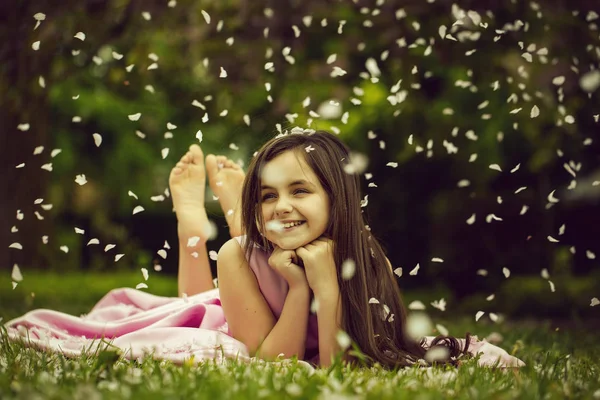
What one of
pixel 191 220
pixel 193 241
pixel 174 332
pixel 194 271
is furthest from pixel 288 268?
pixel 194 271

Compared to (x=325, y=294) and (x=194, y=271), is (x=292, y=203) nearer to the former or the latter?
(x=325, y=294)

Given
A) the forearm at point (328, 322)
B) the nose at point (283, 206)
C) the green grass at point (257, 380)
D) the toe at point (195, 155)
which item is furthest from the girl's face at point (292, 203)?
the toe at point (195, 155)

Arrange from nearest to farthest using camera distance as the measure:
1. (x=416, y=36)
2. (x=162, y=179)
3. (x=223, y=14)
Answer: (x=416, y=36)
(x=223, y=14)
(x=162, y=179)

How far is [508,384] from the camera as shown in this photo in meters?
2.30

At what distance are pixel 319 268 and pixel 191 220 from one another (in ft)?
4.88

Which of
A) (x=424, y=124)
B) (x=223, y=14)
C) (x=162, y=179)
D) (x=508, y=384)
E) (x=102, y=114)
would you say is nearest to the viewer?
(x=508, y=384)

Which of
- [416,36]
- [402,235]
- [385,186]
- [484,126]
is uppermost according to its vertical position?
[416,36]

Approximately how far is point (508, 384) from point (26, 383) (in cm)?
150

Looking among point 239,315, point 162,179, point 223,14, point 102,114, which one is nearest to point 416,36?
point 223,14

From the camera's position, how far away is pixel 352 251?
9.86ft

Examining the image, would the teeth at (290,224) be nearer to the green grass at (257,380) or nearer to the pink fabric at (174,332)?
the pink fabric at (174,332)

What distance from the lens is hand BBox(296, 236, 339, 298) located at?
284 cm

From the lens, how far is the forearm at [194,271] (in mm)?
4223

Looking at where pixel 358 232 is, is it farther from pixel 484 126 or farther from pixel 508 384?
pixel 484 126
